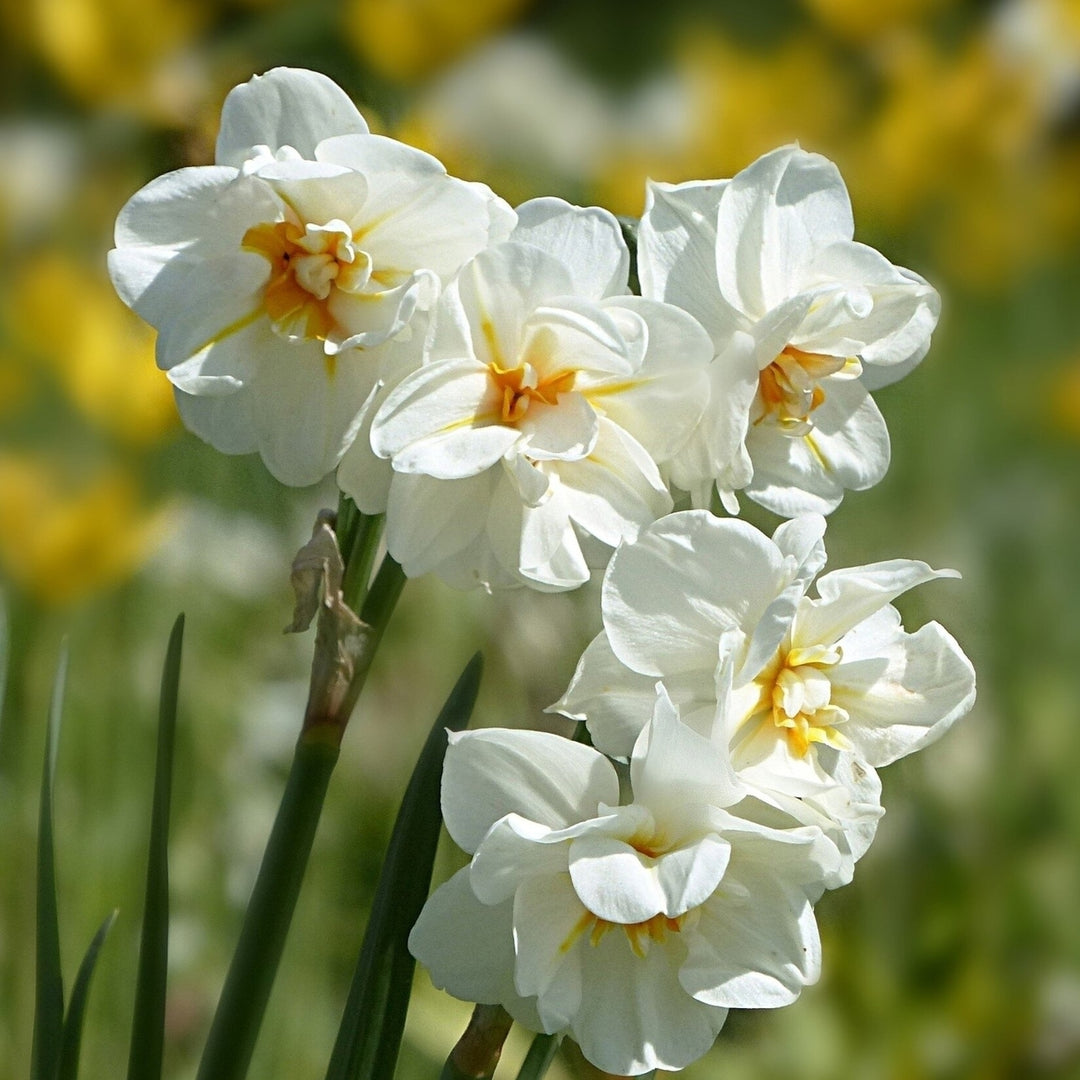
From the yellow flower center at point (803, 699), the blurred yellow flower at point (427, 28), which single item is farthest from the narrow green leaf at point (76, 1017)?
the blurred yellow flower at point (427, 28)

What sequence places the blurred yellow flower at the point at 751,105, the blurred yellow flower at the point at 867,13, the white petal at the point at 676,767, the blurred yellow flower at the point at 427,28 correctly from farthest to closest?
the blurred yellow flower at the point at 867,13, the blurred yellow flower at the point at 751,105, the blurred yellow flower at the point at 427,28, the white petal at the point at 676,767

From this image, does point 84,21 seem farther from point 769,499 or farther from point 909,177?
point 769,499

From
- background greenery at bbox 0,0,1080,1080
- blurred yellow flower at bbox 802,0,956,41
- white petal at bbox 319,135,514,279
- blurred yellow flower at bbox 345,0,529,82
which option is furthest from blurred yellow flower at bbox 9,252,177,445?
blurred yellow flower at bbox 802,0,956,41

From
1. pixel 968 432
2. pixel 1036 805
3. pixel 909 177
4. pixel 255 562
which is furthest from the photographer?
pixel 968 432

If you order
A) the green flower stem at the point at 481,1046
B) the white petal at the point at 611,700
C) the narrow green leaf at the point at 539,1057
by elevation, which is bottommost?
the narrow green leaf at the point at 539,1057

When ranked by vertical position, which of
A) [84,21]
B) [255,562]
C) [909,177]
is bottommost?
[255,562]

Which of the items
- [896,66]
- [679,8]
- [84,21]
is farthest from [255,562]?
[679,8]

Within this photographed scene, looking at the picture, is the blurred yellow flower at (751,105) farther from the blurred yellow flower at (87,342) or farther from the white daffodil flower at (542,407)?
the white daffodil flower at (542,407)

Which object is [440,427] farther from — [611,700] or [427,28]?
[427,28]
